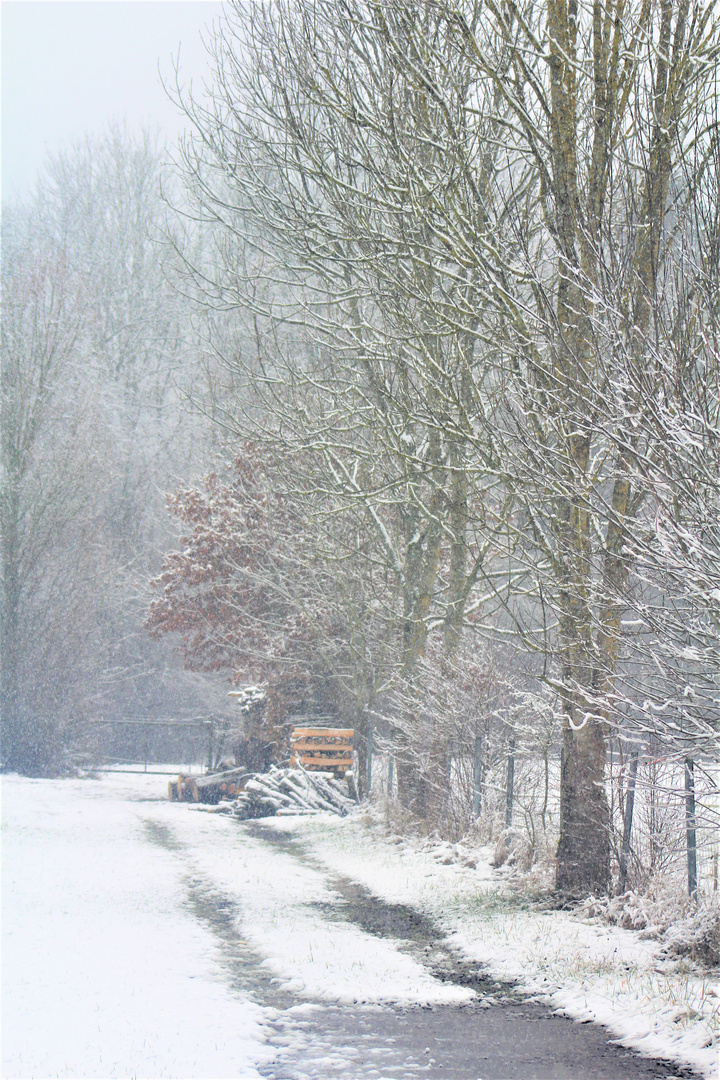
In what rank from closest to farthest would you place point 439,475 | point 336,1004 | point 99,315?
point 336,1004 → point 439,475 → point 99,315

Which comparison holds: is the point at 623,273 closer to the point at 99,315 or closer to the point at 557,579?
the point at 557,579

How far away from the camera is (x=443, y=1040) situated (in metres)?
4.95

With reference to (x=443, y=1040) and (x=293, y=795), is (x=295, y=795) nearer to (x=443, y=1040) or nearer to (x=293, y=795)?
(x=293, y=795)

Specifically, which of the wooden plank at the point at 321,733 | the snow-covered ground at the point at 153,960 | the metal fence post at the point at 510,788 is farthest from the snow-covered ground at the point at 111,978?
the wooden plank at the point at 321,733

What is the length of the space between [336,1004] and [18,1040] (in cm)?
186

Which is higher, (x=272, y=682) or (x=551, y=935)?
(x=272, y=682)

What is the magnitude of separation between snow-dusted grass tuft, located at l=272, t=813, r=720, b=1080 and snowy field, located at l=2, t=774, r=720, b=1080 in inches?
0.6

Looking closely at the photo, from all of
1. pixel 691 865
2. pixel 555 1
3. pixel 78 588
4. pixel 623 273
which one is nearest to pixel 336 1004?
pixel 691 865

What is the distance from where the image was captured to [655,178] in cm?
665

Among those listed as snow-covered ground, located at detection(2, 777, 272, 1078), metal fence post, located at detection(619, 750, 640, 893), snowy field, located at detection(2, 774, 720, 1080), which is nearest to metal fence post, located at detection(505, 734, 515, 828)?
snowy field, located at detection(2, 774, 720, 1080)

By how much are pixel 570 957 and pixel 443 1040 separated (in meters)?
1.71

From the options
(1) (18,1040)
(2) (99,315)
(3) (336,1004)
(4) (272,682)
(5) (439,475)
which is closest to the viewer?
(1) (18,1040)

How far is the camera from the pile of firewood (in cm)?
1661

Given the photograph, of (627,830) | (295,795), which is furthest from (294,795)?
→ (627,830)
